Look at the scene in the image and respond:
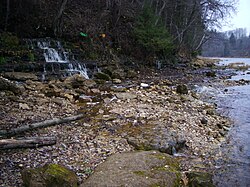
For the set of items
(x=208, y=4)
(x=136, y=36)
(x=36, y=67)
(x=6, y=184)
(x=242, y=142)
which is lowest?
(x=242, y=142)

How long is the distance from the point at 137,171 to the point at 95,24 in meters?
18.4

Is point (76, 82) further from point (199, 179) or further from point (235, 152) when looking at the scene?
point (199, 179)

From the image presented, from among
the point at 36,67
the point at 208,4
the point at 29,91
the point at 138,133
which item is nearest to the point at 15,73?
the point at 36,67

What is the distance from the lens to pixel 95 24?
20.8 metres

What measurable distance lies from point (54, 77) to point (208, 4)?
16.4 metres

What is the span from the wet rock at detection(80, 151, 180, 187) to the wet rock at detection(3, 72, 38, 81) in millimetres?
9528

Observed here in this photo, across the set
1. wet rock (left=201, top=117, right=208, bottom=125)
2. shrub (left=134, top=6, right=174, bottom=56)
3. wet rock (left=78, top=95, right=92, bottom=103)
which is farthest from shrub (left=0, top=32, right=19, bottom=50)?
wet rock (left=201, top=117, right=208, bottom=125)

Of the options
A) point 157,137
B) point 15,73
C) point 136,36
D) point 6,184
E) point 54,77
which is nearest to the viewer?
point 6,184

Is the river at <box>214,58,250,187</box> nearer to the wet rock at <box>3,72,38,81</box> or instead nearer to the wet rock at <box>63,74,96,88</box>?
the wet rock at <box>63,74,96,88</box>

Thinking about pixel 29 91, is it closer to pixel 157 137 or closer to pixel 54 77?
pixel 54 77

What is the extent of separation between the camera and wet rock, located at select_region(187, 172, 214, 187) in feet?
13.9

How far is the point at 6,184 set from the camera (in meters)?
3.92

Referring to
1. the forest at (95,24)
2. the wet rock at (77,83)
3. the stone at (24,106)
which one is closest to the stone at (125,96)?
the wet rock at (77,83)

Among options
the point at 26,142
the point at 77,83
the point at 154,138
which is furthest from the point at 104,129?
the point at 77,83
